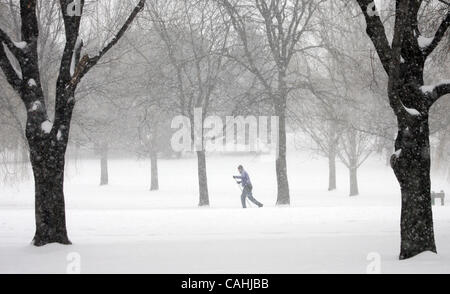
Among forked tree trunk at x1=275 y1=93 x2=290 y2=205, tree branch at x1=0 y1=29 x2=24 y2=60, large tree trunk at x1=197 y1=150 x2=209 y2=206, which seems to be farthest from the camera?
large tree trunk at x1=197 y1=150 x2=209 y2=206

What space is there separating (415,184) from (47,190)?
636 cm

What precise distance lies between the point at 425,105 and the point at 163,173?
110ft

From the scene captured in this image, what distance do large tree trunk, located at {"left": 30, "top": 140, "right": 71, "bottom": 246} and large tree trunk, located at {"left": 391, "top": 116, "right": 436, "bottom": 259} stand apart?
590 cm

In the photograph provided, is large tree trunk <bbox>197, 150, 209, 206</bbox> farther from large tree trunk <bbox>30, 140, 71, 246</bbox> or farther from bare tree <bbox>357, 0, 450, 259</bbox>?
bare tree <bbox>357, 0, 450, 259</bbox>

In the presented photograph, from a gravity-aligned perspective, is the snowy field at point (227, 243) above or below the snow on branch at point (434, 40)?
below

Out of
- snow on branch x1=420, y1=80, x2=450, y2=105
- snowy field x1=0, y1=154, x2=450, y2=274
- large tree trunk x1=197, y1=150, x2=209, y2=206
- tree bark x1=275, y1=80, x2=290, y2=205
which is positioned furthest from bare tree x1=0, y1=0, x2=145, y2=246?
large tree trunk x1=197, y1=150, x2=209, y2=206

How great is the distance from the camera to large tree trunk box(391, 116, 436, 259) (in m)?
8.47

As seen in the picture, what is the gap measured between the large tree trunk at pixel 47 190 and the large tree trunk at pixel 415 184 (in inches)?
232

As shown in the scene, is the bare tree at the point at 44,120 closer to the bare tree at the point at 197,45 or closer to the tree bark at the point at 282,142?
the tree bark at the point at 282,142

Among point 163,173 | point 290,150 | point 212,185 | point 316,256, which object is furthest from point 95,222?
point 290,150

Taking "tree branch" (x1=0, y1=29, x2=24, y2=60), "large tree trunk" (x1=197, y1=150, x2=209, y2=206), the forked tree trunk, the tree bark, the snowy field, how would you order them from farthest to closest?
"large tree trunk" (x1=197, y1=150, x2=209, y2=206) < the forked tree trunk < the tree bark < "tree branch" (x1=0, y1=29, x2=24, y2=60) < the snowy field

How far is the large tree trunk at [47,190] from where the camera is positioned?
974 cm

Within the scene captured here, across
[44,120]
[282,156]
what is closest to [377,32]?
[44,120]

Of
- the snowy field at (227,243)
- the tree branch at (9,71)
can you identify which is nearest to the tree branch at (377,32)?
the snowy field at (227,243)
